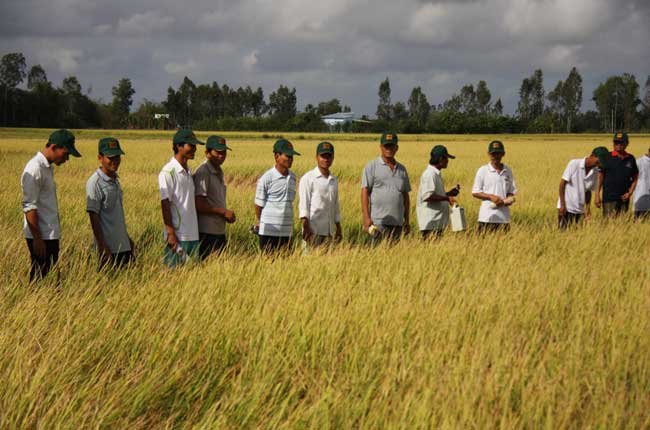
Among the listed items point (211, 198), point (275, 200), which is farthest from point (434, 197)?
point (211, 198)

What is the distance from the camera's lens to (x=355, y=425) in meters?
2.48

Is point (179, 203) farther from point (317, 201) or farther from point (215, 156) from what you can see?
point (317, 201)

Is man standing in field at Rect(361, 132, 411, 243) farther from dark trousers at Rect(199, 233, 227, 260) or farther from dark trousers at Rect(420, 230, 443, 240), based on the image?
dark trousers at Rect(199, 233, 227, 260)

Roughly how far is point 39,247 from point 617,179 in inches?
281

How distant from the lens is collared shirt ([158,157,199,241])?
4.97 meters

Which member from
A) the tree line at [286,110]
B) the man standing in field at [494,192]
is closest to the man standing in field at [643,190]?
the man standing in field at [494,192]

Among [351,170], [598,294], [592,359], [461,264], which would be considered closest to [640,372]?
[592,359]

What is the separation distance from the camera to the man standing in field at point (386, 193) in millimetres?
6219

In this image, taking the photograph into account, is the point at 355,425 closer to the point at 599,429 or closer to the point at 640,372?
the point at 599,429

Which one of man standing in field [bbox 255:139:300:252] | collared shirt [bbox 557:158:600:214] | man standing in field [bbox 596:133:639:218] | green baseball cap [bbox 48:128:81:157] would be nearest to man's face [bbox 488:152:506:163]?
collared shirt [bbox 557:158:600:214]

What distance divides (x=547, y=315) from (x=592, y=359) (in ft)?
2.10

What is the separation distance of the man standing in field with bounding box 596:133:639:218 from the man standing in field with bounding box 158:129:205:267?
5666 mm

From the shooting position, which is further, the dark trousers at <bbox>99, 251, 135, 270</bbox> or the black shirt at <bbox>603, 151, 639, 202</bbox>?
the black shirt at <bbox>603, 151, 639, 202</bbox>

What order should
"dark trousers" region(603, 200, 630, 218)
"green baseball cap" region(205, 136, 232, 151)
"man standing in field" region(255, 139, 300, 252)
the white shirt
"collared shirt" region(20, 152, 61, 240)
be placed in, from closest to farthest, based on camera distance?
1. "collared shirt" region(20, 152, 61, 240)
2. "green baseball cap" region(205, 136, 232, 151)
3. "man standing in field" region(255, 139, 300, 252)
4. "dark trousers" region(603, 200, 630, 218)
5. the white shirt
